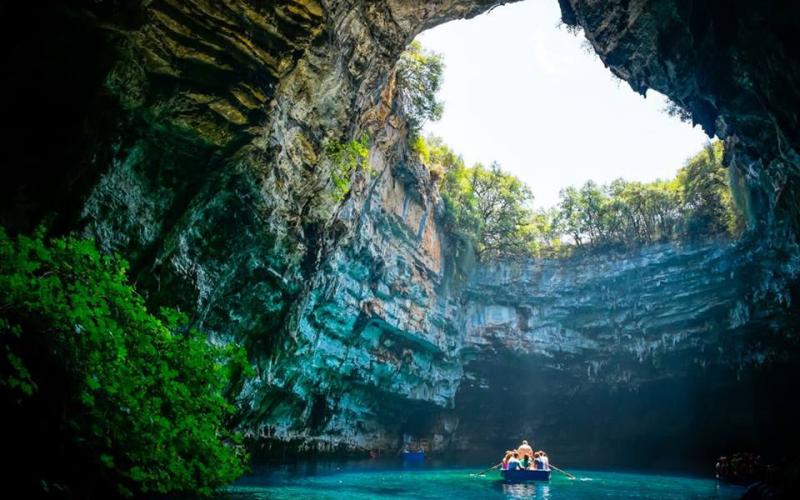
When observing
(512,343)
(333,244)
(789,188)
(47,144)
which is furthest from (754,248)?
(47,144)

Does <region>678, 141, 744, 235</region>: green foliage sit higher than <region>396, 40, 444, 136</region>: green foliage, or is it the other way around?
<region>396, 40, 444, 136</region>: green foliage

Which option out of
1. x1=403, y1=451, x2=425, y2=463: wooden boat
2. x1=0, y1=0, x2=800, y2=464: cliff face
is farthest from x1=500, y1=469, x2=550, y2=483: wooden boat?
x1=403, y1=451, x2=425, y2=463: wooden boat

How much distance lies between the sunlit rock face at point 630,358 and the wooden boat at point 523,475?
412 inches

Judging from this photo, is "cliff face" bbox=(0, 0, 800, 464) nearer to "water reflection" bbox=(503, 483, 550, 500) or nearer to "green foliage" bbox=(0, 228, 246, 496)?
"green foliage" bbox=(0, 228, 246, 496)

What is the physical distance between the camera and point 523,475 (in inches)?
719

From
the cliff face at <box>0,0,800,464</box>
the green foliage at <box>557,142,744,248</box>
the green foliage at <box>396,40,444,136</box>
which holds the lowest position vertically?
the cliff face at <box>0,0,800,464</box>

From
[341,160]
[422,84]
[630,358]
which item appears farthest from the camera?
[630,358]

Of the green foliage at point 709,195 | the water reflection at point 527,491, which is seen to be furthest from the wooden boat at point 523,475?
the green foliage at point 709,195

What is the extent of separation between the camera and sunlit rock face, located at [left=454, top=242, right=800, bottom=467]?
24.1 m

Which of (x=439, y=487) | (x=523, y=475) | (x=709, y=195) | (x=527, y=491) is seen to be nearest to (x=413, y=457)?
(x=523, y=475)

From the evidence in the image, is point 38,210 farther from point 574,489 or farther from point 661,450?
point 661,450

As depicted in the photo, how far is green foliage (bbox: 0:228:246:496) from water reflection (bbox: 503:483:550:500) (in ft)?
33.7

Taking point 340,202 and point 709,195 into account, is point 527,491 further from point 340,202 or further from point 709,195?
point 709,195

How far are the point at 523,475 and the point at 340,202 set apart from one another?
40.1ft
